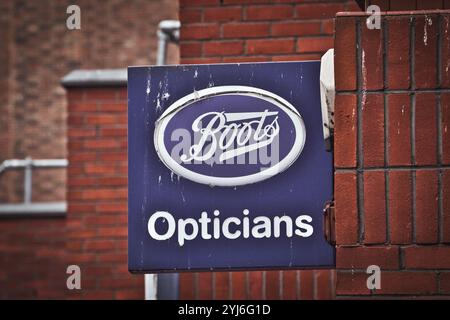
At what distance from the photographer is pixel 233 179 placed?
121 inches

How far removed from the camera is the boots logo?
3078 millimetres

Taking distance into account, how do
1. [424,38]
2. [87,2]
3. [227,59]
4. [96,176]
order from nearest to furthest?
1. [424,38]
2. [227,59]
3. [96,176]
4. [87,2]

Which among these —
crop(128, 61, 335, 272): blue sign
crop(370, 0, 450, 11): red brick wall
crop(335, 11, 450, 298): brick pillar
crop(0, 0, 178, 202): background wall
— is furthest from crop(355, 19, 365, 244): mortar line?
crop(0, 0, 178, 202): background wall

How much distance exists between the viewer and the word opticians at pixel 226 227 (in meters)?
3.07

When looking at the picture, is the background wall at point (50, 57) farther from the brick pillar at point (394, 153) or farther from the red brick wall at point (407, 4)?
the brick pillar at point (394, 153)

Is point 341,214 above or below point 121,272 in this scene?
above

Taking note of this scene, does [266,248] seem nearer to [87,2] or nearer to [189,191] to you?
[189,191]

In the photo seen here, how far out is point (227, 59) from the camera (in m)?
4.61


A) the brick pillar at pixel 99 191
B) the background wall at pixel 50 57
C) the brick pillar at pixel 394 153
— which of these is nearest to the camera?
the brick pillar at pixel 394 153

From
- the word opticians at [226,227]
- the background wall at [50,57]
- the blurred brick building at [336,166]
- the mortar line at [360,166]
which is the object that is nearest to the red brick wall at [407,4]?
the blurred brick building at [336,166]

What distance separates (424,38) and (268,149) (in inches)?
26.1

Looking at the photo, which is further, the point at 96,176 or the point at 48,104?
the point at 48,104

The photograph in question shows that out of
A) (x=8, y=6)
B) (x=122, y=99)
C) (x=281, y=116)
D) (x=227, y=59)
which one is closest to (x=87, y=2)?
(x=8, y=6)

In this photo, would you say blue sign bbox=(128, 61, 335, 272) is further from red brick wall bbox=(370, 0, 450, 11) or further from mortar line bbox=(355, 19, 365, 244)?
red brick wall bbox=(370, 0, 450, 11)
